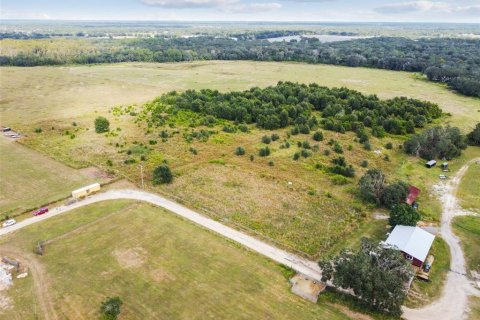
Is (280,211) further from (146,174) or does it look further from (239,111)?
(239,111)

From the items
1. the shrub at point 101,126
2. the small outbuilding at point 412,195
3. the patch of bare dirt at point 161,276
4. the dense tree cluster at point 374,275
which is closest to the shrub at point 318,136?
the small outbuilding at point 412,195

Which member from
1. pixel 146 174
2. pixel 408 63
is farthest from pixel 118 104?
pixel 408 63

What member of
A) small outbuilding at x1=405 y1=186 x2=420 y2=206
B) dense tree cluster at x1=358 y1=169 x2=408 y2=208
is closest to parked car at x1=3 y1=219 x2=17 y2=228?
dense tree cluster at x1=358 y1=169 x2=408 y2=208

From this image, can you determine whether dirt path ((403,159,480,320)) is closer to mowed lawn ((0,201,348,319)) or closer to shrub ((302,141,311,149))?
mowed lawn ((0,201,348,319))

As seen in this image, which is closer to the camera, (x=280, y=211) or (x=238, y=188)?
(x=280, y=211)

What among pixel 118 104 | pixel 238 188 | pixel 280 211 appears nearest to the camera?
pixel 280 211

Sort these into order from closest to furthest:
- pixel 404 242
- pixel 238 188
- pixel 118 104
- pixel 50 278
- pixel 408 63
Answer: pixel 50 278, pixel 404 242, pixel 238 188, pixel 118 104, pixel 408 63

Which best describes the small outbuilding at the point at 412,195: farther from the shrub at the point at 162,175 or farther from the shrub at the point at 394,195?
the shrub at the point at 162,175
